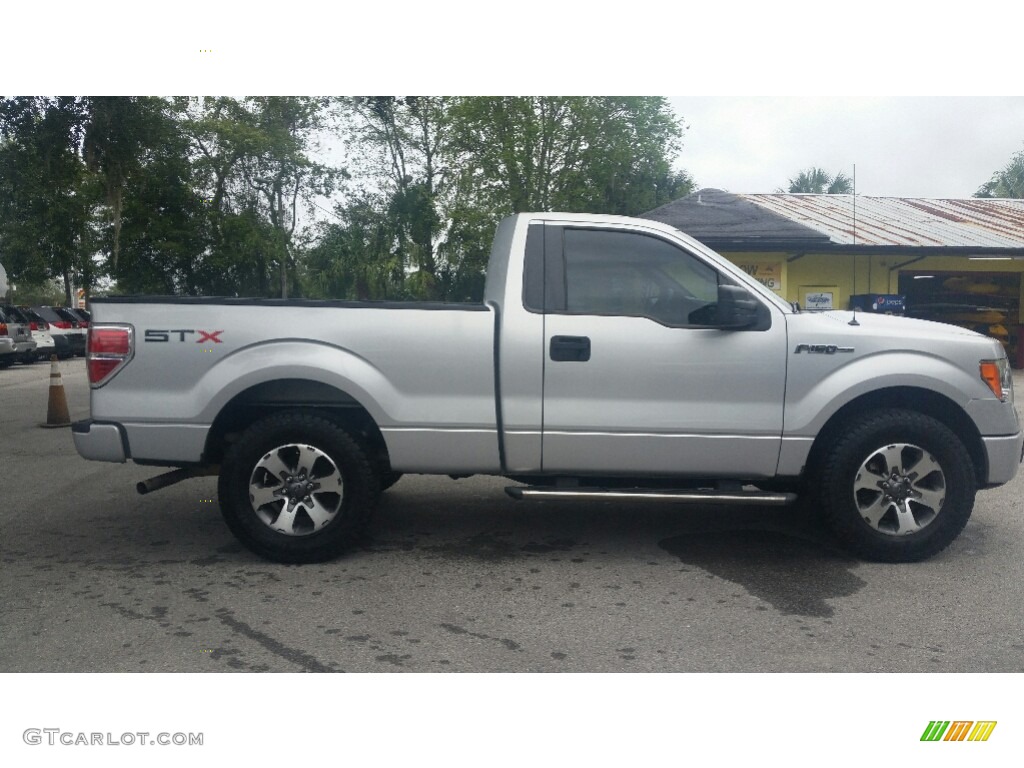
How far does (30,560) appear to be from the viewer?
5.20m

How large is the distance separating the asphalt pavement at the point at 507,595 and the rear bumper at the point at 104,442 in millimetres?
656

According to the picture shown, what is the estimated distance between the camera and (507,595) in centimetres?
456

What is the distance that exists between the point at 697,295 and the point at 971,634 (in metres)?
2.21

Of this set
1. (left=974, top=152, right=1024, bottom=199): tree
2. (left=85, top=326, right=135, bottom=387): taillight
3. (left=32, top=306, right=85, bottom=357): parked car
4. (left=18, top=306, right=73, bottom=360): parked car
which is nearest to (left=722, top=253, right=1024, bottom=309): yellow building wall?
(left=85, top=326, right=135, bottom=387): taillight

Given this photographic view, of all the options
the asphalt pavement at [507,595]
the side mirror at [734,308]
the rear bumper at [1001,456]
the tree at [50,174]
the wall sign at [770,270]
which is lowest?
the asphalt pavement at [507,595]

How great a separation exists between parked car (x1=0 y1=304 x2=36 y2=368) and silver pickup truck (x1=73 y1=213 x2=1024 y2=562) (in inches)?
780

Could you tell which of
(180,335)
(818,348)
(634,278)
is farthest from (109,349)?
(818,348)

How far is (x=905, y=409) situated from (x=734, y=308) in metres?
1.24

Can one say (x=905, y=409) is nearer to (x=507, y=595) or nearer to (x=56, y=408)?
(x=507, y=595)

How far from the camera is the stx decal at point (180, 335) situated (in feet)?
16.1

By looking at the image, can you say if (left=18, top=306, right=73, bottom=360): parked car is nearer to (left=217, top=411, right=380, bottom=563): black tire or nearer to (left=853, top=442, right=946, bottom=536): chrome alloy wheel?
(left=217, top=411, right=380, bottom=563): black tire

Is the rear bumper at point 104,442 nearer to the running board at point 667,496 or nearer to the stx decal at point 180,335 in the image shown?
the stx decal at point 180,335
